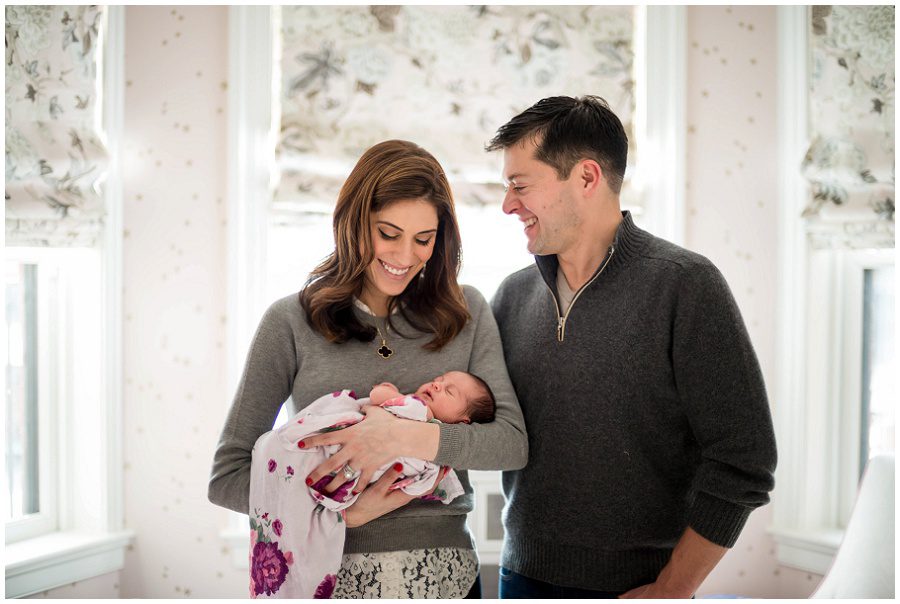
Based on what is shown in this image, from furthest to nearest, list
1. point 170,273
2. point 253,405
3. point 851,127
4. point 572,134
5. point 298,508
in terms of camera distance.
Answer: point 170,273 < point 851,127 < point 572,134 < point 253,405 < point 298,508

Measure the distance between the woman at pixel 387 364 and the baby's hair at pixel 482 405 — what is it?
2cm

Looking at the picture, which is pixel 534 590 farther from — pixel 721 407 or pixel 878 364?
pixel 878 364

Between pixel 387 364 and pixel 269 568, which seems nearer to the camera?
pixel 269 568

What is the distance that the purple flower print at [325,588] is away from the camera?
1.45 m

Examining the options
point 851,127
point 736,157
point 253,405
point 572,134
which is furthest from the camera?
point 736,157

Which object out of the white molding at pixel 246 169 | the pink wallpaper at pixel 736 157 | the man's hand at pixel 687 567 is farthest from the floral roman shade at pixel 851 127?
the white molding at pixel 246 169

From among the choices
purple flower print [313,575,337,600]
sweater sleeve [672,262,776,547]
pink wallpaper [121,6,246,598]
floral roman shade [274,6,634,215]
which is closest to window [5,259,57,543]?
pink wallpaper [121,6,246,598]

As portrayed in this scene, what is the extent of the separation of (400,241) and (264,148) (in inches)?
57.3

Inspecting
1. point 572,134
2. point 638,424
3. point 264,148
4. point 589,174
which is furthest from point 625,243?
point 264,148

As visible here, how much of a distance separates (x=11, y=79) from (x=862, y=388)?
3.47 meters

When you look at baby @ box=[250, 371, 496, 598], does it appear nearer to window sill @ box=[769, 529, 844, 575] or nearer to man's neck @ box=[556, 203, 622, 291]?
man's neck @ box=[556, 203, 622, 291]

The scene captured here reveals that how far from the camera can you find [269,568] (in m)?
1.46

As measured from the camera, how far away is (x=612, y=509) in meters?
1.57

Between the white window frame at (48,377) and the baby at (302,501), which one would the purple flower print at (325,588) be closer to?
the baby at (302,501)
